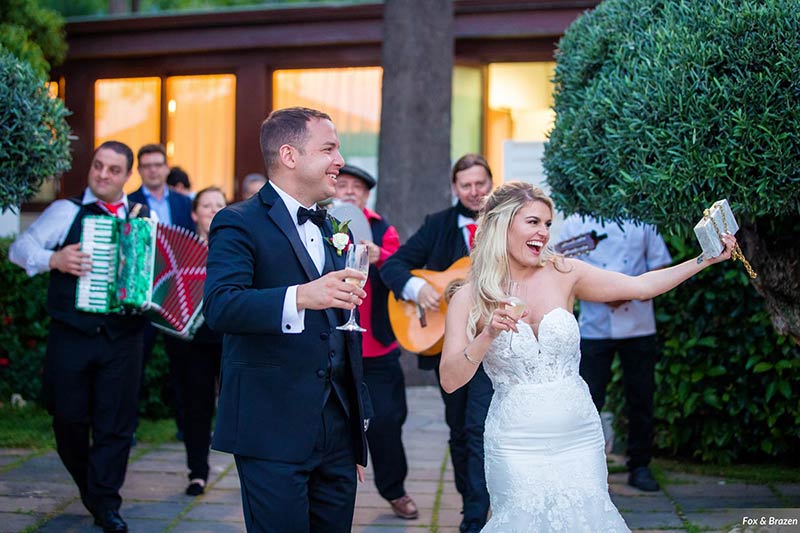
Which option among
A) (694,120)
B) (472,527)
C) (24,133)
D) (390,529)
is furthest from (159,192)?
(694,120)

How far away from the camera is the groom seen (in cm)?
353

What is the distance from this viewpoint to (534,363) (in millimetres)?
4090

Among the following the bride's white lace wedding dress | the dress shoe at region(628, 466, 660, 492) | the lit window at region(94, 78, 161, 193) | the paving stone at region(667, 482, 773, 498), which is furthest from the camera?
the lit window at region(94, 78, 161, 193)

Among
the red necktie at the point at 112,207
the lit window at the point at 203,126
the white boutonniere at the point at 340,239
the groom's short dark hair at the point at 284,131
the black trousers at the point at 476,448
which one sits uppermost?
the lit window at the point at 203,126

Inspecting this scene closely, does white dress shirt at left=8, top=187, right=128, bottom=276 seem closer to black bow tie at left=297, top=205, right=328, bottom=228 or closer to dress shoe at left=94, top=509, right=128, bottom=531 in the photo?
dress shoe at left=94, top=509, right=128, bottom=531

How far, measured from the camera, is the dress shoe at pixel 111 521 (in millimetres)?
5504

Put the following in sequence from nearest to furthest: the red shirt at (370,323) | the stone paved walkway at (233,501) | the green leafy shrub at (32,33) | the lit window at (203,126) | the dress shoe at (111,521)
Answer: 1. the dress shoe at (111,521)
2. the stone paved walkway at (233,501)
3. the red shirt at (370,323)
4. the green leafy shrub at (32,33)
5. the lit window at (203,126)

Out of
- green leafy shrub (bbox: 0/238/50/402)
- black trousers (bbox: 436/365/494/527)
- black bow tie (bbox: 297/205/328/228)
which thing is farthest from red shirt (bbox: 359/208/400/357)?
green leafy shrub (bbox: 0/238/50/402)

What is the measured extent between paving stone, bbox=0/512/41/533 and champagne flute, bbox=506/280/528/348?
315 cm

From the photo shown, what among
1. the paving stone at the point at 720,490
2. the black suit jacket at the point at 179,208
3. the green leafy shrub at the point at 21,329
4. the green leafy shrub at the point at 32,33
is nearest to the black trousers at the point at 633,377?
the paving stone at the point at 720,490

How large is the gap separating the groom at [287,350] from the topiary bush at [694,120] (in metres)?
1.60

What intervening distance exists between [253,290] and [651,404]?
151 inches

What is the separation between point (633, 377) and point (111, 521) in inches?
129

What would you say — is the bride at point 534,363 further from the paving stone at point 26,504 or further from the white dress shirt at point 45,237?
the paving stone at point 26,504
